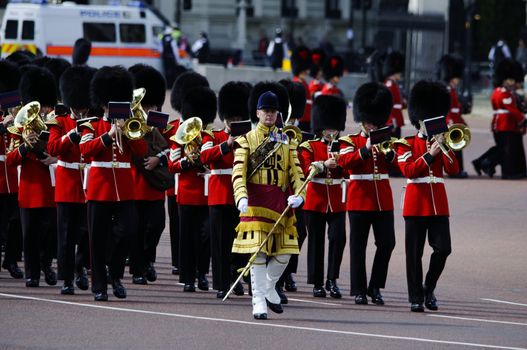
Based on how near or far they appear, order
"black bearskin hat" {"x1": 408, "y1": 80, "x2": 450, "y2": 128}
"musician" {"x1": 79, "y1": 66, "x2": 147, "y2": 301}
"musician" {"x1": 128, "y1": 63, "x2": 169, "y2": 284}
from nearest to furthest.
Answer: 1. "musician" {"x1": 79, "y1": 66, "x2": 147, "y2": 301}
2. "black bearskin hat" {"x1": 408, "y1": 80, "x2": 450, "y2": 128}
3. "musician" {"x1": 128, "y1": 63, "x2": 169, "y2": 284}

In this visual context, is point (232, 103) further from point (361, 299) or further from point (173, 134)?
point (361, 299)

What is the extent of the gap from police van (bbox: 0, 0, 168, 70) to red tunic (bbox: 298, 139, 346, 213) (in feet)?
79.9

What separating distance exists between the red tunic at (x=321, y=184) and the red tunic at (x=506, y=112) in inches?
364

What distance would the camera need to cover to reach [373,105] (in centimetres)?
1203

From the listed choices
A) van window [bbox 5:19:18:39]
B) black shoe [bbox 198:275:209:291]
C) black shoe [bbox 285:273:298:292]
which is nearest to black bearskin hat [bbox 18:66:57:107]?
black shoe [bbox 198:275:209:291]

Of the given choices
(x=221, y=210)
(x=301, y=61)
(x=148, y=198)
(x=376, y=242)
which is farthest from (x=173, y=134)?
(x=301, y=61)

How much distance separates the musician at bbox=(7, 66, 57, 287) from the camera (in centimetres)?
1166

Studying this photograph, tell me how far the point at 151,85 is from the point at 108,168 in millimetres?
1908

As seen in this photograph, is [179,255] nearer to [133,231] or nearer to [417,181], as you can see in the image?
[133,231]

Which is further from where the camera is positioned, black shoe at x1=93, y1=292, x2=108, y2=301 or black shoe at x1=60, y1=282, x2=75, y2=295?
black shoe at x1=60, y1=282, x2=75, y2=295

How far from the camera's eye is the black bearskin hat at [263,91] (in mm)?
11820

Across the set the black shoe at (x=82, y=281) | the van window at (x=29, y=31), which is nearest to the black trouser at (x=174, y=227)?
the black shoe at (x=82, y=281)

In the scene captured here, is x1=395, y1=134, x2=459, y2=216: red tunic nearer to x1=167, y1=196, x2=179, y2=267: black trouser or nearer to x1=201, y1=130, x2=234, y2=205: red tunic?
x1=201, y1=130, x2=234, y2=205: red tunic

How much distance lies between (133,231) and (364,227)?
5.08 ft
